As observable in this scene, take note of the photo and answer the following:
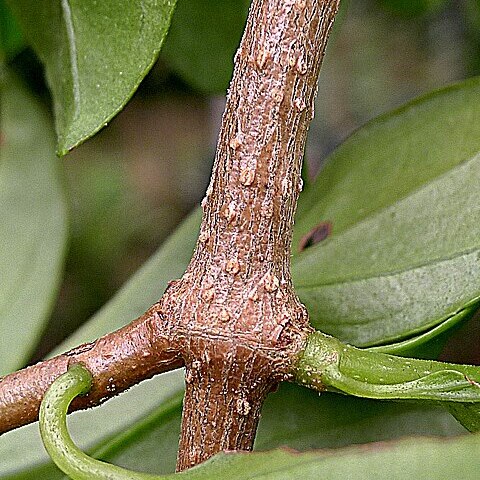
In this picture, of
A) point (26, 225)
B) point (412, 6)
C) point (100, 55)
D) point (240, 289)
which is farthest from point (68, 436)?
point (412, 6)

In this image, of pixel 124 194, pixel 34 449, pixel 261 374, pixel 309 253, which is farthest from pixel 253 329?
pixel 124 194

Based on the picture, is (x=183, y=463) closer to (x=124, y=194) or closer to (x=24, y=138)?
(x=24, y=138)

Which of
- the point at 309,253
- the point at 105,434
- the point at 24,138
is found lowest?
the point at 105,434

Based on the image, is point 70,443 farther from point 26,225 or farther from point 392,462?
point 26,225

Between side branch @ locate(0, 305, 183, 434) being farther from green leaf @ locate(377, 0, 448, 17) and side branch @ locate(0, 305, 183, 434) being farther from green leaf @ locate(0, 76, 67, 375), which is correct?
green leaf @ locate(377, 0, 448, 17)

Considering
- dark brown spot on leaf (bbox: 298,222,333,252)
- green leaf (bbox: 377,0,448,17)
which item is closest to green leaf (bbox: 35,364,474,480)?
dark brown spot on leaf (bbox: 298,222,333,252)

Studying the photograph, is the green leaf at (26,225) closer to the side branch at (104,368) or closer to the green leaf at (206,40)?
the green leaf at (206,40)
